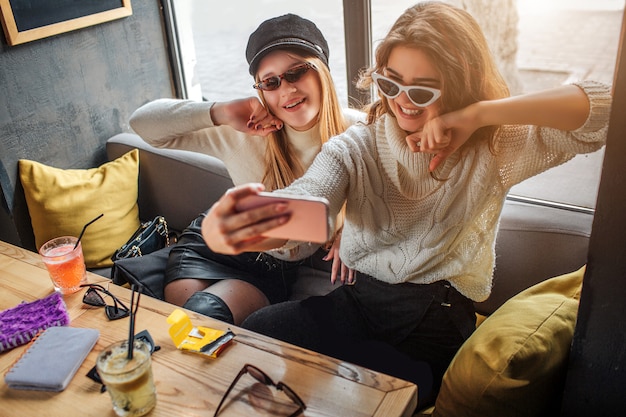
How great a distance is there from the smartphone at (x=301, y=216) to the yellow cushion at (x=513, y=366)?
1.62ft

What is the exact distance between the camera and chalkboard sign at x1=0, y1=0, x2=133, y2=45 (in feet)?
6.54

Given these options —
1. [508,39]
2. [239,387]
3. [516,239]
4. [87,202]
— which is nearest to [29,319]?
[239,387]

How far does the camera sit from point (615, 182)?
0.86m

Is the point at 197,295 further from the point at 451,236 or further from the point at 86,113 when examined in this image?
the point at 86,113

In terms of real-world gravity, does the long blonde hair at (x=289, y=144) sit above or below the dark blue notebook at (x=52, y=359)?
above

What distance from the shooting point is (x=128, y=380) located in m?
0.94

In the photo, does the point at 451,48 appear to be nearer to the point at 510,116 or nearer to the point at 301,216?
the point at 510,116

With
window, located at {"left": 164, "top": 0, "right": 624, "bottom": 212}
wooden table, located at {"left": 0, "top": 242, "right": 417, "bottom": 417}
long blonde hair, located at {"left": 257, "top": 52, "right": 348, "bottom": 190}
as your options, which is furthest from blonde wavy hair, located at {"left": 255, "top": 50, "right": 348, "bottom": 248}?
wooden table, located at {"left": 0, "top": 242, "right": 417, "bottom": 417}

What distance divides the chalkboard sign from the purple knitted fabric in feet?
3.90

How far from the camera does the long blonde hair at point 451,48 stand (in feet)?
3.53

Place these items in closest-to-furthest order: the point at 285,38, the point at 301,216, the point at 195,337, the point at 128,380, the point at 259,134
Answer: the point at 301,216 → the point at 128,380 → the point at 195,337 → the point at 285,38 → the point at 259,134

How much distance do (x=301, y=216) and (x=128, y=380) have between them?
17.0 inches

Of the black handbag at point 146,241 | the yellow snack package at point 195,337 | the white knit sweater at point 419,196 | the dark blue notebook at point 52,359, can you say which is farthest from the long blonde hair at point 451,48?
the black handbag at point 146,241

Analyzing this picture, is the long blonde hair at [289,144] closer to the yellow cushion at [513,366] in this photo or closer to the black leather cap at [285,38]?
the black leather cap at [285,38]
